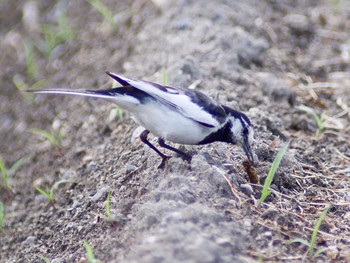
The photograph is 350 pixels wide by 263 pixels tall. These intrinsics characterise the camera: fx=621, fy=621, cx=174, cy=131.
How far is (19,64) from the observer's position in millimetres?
8289

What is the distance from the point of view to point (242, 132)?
16.2 ft

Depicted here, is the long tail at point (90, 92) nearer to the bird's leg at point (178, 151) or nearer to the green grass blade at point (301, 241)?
the bird's leg at point (178, 151)

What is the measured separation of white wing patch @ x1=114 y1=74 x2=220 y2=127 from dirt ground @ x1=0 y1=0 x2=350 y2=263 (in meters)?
0.31

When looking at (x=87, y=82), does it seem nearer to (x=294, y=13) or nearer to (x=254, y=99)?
(x=254, y=99)

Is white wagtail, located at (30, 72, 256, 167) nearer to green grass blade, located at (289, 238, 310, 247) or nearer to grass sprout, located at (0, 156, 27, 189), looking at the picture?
green grass blade, located at (289, 238, 310, 247)

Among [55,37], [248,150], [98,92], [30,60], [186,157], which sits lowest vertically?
[248,150]

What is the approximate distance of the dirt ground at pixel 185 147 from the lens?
4215 mm

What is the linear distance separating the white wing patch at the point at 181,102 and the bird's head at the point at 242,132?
19cm

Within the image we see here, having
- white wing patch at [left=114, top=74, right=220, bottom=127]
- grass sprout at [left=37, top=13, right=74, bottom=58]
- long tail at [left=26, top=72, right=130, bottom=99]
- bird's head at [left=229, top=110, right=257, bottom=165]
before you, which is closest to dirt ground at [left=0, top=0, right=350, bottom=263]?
grass sprout at [left=37, top=13, right=74, bottom=58]

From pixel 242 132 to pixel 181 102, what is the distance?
0.57 meters

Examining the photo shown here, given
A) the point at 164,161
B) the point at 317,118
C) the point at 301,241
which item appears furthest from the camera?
the point at 317,118

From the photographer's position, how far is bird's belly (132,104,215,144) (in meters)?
4.72

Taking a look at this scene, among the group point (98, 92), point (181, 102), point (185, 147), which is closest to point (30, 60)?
point (185, 147)

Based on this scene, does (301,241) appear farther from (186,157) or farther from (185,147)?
(185,147)
